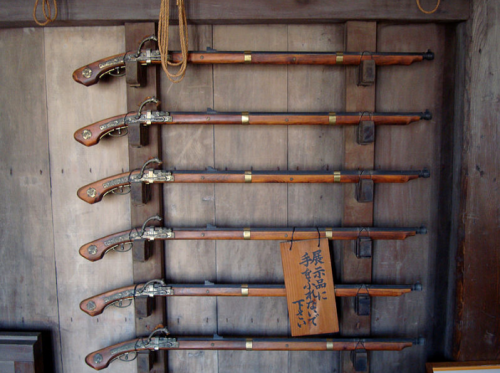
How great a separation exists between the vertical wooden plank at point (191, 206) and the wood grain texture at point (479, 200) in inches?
78.4

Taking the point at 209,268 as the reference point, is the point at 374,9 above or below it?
above

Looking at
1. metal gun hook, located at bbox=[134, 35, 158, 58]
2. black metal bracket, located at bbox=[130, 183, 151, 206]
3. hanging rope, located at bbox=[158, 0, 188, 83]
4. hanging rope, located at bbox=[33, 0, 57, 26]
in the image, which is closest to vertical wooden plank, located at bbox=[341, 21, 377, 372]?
hanging rope, located at bbox=[158, 0, 188, 83]

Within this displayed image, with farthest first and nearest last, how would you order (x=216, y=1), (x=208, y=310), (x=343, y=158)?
(x=208, y=310) < (x=343, y=158) < (x=216, y=1)

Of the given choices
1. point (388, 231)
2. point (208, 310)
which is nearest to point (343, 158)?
point (388, 231)

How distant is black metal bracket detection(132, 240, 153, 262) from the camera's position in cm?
251

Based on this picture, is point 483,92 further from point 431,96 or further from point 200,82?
point 200,82

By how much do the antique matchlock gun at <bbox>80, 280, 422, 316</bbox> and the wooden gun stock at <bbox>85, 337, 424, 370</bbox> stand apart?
35 cm

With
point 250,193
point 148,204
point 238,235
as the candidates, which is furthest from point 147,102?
point 238,235

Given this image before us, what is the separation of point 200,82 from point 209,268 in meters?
1.56

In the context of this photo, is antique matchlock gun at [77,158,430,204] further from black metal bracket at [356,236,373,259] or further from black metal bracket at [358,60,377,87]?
black metal bracket at [358,60,377,87]

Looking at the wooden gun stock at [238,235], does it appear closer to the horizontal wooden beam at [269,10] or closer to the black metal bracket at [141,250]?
the black metal bracket at [141,250]

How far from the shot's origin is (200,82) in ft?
8.64

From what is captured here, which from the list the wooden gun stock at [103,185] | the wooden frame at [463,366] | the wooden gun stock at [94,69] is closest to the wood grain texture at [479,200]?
the wooden frame at [463,366]

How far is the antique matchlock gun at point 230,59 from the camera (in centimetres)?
242
